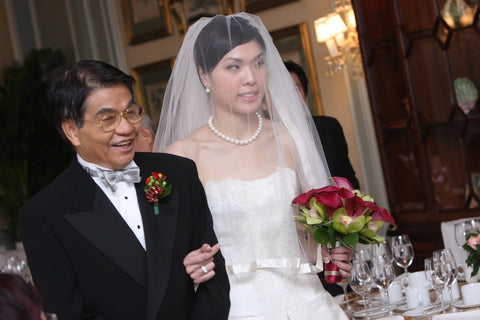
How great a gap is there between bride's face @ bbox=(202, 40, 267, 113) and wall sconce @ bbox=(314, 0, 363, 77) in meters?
2.92

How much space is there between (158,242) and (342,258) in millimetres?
A: 876

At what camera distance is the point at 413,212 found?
4.62 meters

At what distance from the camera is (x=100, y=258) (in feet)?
6.83

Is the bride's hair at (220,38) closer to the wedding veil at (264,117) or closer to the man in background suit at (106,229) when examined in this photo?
the wedding veil at (264,117)

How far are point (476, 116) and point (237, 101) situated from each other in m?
1.97

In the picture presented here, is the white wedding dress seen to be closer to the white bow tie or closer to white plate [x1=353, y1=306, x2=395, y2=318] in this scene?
white plate [x1=353, y1=306, x2=395, y2=318]

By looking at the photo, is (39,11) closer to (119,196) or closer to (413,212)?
(413,212)

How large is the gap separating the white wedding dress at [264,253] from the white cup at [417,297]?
0.35 metres

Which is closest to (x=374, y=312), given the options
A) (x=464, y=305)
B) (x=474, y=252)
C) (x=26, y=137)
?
(x=464, y=305)

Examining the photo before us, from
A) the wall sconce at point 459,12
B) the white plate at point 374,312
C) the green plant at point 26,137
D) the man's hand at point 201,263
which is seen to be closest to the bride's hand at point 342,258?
the white plate at point 374,312

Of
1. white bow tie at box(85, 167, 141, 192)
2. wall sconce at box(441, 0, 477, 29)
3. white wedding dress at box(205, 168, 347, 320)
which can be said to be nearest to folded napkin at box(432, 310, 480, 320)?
white wedding dress at box(205, 168, 347, 320)

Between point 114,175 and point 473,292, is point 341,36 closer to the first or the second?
point 473,292

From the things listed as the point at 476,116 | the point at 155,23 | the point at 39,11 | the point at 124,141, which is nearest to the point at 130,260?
the point at 124,141

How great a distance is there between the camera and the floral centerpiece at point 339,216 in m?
2.56
